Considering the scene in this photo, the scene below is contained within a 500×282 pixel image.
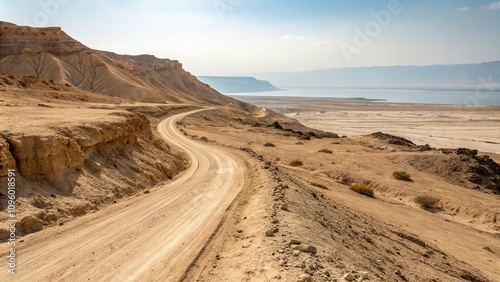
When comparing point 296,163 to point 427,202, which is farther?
point 296,163

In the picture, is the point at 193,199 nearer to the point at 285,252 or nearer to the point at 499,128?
the point at 285,252

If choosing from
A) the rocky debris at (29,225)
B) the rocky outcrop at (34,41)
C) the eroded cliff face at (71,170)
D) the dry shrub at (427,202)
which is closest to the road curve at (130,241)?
the rocky debris at (29,225)

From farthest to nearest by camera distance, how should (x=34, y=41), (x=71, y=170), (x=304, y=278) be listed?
(x=34, y=41), (x=71, y=170), (x=304, y=278)

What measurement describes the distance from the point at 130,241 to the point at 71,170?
19.1 feet

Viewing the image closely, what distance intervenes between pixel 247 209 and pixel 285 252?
4.82m

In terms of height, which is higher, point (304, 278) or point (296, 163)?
point (304, 278)

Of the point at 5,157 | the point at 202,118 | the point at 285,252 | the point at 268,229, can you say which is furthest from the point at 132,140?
the point at 202,118

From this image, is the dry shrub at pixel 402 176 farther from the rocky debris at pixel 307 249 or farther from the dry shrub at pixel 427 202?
the rocky debris at pixel 307 249

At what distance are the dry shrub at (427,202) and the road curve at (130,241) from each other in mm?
15326

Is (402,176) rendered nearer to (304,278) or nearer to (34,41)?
(304,278)

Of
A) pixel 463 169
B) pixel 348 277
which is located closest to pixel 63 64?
pixel 463 169

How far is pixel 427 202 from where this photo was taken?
2481 centimetres

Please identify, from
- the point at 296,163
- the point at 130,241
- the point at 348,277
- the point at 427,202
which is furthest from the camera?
the point at 296,163

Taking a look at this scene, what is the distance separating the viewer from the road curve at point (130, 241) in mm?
8141
